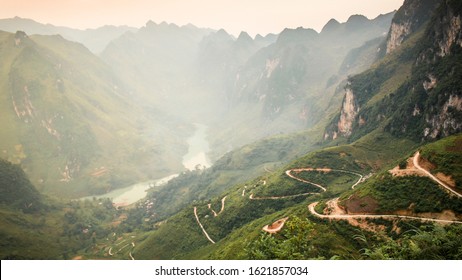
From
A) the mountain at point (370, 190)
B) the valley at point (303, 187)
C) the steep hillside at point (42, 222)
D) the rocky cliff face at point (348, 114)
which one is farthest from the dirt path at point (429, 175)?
the steep hillside at point (42, 222)

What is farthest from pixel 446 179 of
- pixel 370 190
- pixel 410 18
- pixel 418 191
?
pixel 410 18

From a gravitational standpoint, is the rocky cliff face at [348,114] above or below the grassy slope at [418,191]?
above

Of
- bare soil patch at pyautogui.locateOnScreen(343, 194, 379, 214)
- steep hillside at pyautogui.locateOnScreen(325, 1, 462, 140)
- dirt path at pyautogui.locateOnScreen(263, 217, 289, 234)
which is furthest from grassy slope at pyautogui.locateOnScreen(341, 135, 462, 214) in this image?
steep hillside at pyautogui.locateOnScreen(325, 1, 462, 140)

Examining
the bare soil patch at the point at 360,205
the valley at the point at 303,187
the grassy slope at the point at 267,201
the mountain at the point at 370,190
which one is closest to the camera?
the mountain at the point at 370,190

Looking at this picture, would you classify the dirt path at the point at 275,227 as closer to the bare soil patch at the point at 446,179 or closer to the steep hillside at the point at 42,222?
the bare soil patch at the point at 446,179

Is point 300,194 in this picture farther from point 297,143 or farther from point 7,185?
point 7,185

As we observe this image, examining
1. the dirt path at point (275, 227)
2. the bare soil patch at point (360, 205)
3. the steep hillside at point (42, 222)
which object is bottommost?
the bare soil patch at point (360, 205)

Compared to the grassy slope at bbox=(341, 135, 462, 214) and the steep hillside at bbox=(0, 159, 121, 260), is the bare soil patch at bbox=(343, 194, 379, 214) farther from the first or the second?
the steep hillside at bbox=(0, 159, 121, 260)

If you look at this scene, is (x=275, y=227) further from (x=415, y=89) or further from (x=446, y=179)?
(x=415, y=89)

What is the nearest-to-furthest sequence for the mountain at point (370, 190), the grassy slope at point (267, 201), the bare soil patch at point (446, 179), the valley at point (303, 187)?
1. the mountain at point (370, 190)
2. the valley at point (303, 187)
3. the bare soil patch at point (446, 179)
4. the grassy slope at point (267, 201)

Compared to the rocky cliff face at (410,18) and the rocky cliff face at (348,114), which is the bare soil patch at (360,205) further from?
the rocky cliff face at (410,18)

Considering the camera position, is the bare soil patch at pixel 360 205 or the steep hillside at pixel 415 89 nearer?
the bare soil patch at pixel 360 205
